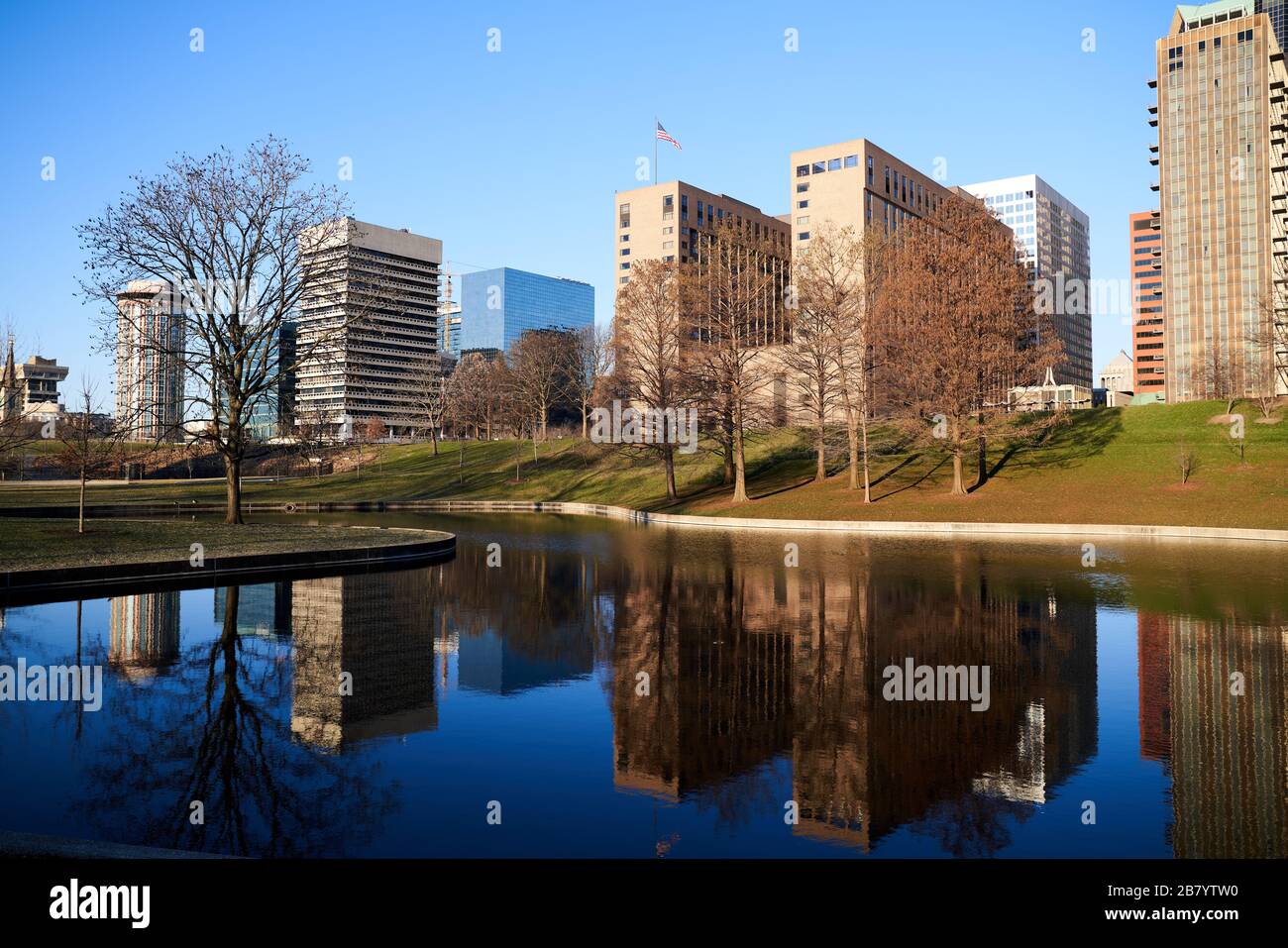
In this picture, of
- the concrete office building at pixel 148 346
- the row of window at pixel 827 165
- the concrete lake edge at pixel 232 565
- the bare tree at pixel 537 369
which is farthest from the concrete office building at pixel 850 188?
the concrete lake edge at pixel 232 565

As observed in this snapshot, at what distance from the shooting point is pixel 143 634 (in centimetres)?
1509

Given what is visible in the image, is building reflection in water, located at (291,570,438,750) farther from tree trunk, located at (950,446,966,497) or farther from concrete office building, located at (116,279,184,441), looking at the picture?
tree trunk, located at (950,446,966,497)

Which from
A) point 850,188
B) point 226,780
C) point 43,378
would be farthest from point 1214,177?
point 43,378

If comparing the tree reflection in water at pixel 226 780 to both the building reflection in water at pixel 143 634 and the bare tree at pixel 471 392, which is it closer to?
the building reflection in water at pixel 143 634

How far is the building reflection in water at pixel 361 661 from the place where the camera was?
32.4ft

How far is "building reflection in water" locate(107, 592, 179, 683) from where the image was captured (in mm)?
12672

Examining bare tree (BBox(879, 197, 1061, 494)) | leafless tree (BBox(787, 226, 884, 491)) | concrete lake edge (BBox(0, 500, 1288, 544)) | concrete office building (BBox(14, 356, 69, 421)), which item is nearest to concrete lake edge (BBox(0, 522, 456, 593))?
concrete lake edge (BBox(0, 500, 1288, 544))

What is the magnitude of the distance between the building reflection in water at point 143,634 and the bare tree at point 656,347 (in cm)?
3647

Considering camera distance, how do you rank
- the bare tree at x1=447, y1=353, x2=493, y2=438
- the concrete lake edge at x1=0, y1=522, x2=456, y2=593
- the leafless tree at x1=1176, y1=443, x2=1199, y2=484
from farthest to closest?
the bare tree at x1=447, y1=353, x2=493, y2=438 → the leafless tree at x1=1176, y1=443, x2=1199, y2=484 → the concrete lake edge at x1=0, y1=522, x2=456, y2=593

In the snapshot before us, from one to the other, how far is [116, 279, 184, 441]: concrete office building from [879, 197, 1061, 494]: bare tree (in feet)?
113

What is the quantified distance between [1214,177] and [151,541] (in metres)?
164

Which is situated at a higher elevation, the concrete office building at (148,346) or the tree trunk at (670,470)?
the concrete office building at (148,346)

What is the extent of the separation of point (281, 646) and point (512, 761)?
708cm
